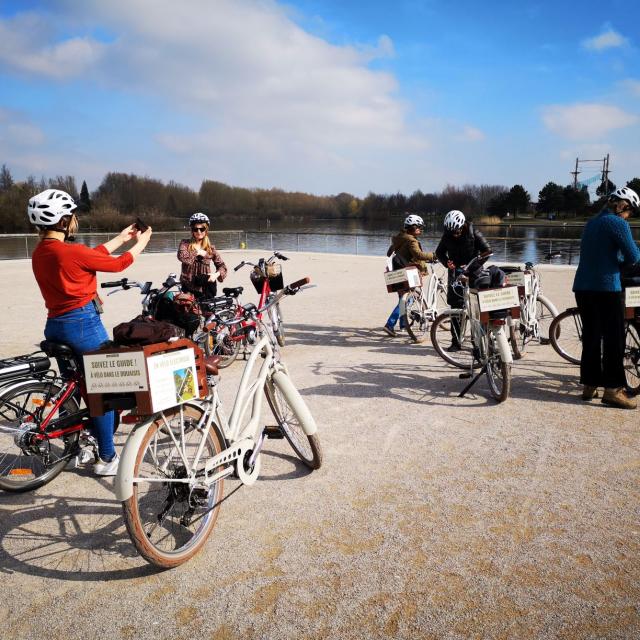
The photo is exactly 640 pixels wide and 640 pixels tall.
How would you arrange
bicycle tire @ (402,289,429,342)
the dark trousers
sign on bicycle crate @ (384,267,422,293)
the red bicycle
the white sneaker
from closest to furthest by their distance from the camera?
the white sneaker, the dark trousers, the red bicycle, sign on bicycle crate @ (384,267,422,293), bicycle tire @ (402,289,429,342)

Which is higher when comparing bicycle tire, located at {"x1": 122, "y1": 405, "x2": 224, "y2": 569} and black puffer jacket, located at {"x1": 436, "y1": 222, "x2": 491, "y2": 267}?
black puffer jacket, located at {"x1": 436, "y1": 222, "x2": 491, "y2": 267}

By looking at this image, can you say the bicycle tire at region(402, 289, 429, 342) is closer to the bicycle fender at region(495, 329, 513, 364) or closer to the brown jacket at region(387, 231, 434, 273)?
the brown jacket at region(387, 231, 434, 273)

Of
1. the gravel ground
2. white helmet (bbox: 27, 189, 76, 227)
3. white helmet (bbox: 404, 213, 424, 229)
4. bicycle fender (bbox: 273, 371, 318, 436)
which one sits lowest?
the gravel ground

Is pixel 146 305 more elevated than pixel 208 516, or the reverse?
pixel 146 305

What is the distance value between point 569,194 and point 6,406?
90.7m

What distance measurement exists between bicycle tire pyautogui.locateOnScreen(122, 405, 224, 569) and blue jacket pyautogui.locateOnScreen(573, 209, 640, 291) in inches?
143

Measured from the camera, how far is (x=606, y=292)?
480 centimetres

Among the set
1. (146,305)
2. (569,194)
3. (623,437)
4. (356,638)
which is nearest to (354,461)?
(356,638)

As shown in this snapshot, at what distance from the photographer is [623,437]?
4289 millimetres

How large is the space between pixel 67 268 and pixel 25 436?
1066 millimetres

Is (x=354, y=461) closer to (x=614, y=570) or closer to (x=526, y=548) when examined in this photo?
(x=526, y=548)

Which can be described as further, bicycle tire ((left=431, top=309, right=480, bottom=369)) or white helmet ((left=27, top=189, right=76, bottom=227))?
bicycle tire ((left=431, top=309, right=480, bottom=369))

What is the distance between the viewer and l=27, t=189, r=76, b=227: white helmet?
320 cm

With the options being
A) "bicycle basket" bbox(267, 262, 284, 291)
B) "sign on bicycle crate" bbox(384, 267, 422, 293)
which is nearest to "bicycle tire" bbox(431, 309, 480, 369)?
"sign on bicycle crate" bbox(384, 267, 422, 293)
